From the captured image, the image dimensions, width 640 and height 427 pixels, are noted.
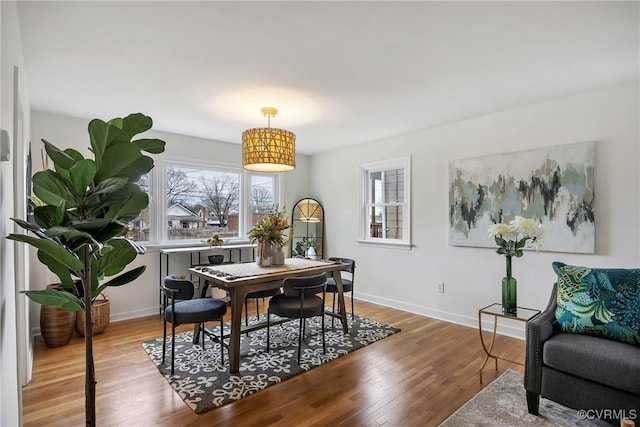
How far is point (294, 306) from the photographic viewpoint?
301 centimetres

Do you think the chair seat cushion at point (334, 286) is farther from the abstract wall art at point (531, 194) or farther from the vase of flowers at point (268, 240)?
the abstract wall art at point (531, 194)

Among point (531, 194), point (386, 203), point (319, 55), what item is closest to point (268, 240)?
point (319, 55)

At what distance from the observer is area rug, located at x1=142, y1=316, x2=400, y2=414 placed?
247cm

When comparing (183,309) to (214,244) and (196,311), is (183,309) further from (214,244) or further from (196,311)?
(214,244)

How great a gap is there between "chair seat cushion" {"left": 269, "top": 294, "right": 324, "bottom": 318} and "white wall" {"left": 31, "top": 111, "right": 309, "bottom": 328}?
2157 millimetres

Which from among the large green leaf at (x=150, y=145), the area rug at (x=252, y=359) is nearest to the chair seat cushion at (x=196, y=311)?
the area rug at (x=252, y=359)

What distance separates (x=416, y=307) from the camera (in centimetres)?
450

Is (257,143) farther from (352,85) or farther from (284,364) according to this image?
(284,364)

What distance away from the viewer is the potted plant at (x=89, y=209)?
133cm

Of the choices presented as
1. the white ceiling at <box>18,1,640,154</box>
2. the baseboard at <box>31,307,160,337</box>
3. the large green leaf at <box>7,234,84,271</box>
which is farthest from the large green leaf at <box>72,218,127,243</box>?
the baseboard at <box>31,307,160,337</box>

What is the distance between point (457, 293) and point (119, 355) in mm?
3686

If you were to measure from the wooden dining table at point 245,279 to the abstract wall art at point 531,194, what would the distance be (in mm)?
1584

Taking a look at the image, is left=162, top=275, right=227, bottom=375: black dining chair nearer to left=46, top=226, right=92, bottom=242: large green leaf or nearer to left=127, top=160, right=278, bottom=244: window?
left=46, top=226, right=92, bottom=242: large green leaf

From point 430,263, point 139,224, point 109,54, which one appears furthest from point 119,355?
point 430,263
